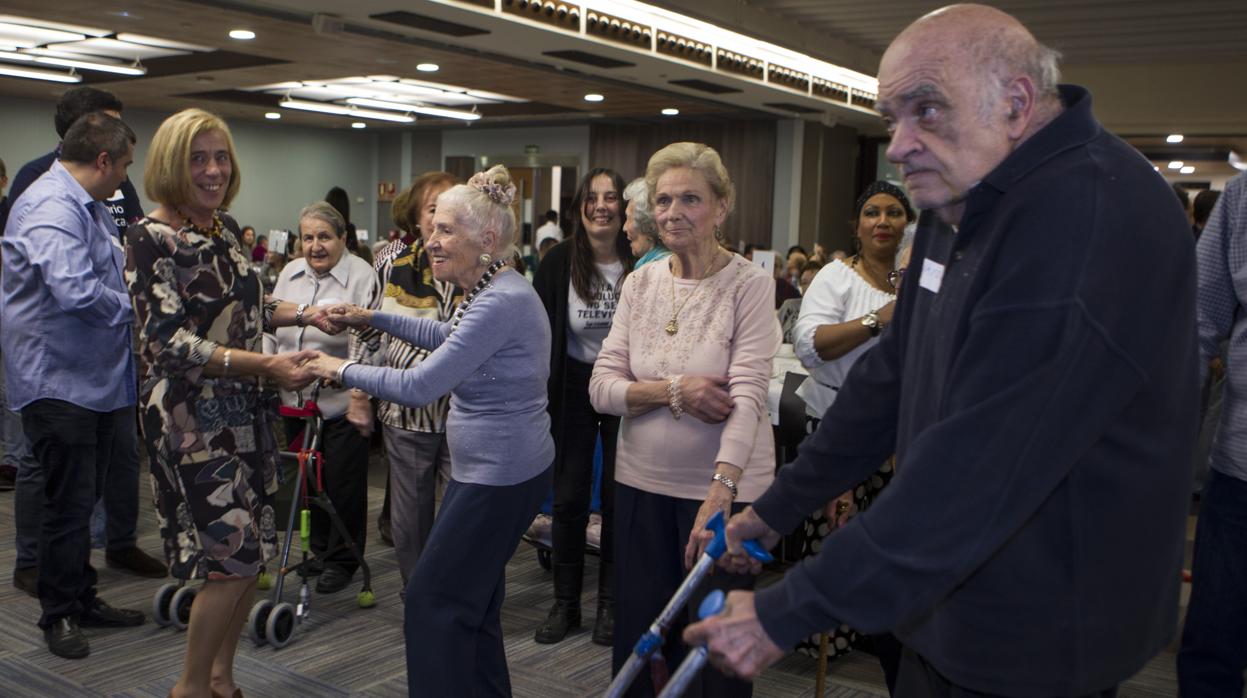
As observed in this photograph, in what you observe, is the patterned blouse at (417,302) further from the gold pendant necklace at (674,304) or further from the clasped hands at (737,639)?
the clasped hands at (737,639)

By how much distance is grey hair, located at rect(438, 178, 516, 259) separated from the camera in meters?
2.53

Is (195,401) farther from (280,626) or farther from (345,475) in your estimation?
(345,475)

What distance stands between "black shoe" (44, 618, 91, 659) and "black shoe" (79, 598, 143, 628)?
0.19 m

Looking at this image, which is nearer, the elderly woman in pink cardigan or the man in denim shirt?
the elderly woman in pink cardigan

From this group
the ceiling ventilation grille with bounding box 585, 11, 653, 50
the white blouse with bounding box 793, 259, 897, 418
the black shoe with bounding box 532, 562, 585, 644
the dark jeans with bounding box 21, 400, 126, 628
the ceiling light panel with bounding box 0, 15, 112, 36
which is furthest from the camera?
the ceiling light panel with bounding box 0, 15, 112, 36

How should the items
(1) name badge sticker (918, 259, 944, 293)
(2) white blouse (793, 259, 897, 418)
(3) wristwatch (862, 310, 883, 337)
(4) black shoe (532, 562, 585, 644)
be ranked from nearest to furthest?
1. (1) name badge sticker (918, 259, 944, 293)
2. (3) wristwatch (862, 310, 883, 337)
3. (2) white blouse (793, 259, 897, 418)
4. (4) black shoe (532, 562, 585, 644)

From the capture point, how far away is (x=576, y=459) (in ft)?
11.9

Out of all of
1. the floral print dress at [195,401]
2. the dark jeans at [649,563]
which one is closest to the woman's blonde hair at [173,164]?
the floral print dress at [195,401]

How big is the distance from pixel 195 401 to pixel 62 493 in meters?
1.11

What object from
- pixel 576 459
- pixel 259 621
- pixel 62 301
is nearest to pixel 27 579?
pixel 259 621

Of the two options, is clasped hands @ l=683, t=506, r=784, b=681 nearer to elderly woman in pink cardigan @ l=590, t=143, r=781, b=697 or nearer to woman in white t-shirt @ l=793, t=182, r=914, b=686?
elderly woman in pink cardigan @ l=590, t=143, r=781, b=697

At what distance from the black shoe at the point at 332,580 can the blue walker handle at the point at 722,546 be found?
2.73m

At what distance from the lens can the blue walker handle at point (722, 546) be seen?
5.49 ft

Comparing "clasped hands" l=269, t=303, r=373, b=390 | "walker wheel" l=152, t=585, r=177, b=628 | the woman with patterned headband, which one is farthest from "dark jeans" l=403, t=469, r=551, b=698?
"walker wheel" l=152, t=585, r=177, b=628
